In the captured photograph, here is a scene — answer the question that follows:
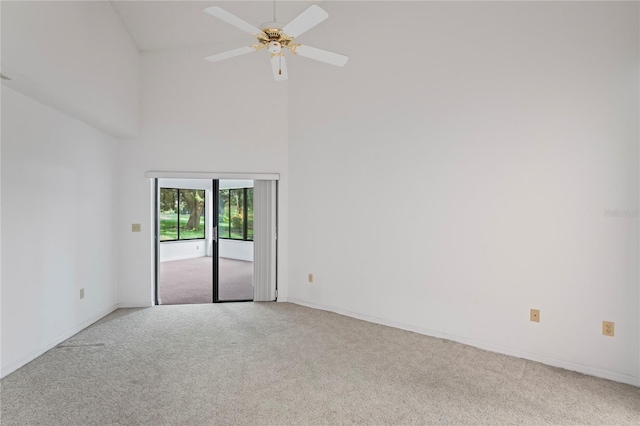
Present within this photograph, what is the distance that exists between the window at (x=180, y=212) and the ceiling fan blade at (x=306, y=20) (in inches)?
272

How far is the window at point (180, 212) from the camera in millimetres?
8891

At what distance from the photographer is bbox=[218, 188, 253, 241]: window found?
17.6 feet

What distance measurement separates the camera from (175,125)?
491 cm

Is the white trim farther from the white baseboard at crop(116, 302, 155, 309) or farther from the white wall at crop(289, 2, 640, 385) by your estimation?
the white baseboard at crop(116, 302, 155, 309)

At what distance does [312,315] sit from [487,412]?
2449mm

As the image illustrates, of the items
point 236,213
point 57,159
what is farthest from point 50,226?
point 236,213

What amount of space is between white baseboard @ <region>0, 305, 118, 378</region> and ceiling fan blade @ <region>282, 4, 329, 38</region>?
3.46m

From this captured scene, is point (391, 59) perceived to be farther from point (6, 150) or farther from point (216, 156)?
point (6, 150)

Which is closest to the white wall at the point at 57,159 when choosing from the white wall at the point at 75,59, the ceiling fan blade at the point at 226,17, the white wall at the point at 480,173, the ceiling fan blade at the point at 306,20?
the white wall at the point at 75,59

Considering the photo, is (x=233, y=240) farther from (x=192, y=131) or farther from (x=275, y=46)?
(x=275, y=46)

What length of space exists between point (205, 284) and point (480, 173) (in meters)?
4.86

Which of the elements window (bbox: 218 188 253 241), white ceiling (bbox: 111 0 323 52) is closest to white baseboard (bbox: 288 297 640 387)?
window (bbox: 218 188 253 241)

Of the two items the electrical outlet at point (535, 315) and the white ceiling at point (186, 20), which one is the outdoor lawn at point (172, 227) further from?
the electrical outlet at point (535, 315)

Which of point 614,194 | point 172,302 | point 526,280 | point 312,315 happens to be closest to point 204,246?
point 172,302
